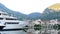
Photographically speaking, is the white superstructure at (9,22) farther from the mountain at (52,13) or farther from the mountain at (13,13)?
the mountain at (52,13)

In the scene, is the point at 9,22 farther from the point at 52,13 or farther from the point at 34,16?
the point at 52,13

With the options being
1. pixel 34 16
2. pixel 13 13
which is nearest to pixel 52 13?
pixel 34 16

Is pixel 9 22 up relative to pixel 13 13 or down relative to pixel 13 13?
down

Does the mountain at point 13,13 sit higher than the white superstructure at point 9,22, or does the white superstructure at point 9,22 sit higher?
the mountain at point 13,13

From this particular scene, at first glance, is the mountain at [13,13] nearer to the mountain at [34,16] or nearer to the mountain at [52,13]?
the mountain at [34,16]

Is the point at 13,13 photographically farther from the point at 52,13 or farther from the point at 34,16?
the point at 52,13

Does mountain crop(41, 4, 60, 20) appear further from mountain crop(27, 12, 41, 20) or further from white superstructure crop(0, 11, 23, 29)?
white superstructure crop(0, 11, 23, 29)

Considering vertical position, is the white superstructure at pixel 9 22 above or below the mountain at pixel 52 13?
below

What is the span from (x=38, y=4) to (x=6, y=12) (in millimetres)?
401

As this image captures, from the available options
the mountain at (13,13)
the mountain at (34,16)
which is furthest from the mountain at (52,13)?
the mountain at (13,13)

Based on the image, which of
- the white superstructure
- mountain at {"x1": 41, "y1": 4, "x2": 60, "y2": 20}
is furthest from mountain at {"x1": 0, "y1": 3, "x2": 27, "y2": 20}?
mountain at {"x1": 41, "y1": 4, "x2": 60, "y2": 20}

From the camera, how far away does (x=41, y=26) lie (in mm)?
1936

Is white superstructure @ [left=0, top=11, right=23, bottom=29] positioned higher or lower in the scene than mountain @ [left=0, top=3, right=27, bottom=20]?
lower

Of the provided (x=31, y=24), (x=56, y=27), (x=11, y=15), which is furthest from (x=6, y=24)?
(x=56, y=27)
